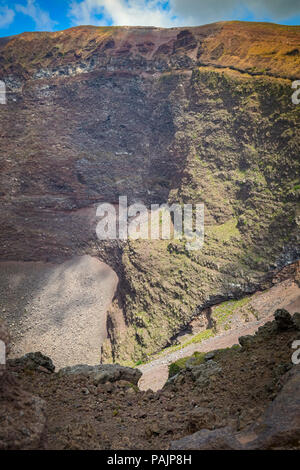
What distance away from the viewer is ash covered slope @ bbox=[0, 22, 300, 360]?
2709 cm

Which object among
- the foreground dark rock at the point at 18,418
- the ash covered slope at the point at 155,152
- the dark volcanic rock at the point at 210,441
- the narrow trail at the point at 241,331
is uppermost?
the ash covered slope at the point at 155,152

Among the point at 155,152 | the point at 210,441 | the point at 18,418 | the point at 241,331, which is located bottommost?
the point at 210,441

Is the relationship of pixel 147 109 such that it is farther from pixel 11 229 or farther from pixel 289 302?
pixel 289 302

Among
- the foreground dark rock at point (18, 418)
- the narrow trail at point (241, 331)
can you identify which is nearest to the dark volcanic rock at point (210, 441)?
the foreground dark rock at point (18, 418)

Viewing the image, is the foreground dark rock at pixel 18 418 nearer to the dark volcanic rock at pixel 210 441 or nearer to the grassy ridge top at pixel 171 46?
the dark volcanic rock at pixel 210 441

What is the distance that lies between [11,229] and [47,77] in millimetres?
23608

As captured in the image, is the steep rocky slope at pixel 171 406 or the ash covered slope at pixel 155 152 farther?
the ash covered slope at pixel 155 152

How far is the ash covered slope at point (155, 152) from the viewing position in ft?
88.9

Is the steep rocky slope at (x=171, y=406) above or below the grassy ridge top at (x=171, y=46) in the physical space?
below

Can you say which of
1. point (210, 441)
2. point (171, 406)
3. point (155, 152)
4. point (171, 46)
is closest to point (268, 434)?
point (210, 441)

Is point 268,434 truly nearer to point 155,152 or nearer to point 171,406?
point 171,406

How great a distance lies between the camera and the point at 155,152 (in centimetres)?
4178

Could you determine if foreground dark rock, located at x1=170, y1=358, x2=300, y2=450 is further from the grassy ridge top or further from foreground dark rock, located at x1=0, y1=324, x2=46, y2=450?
the grassy ridge top

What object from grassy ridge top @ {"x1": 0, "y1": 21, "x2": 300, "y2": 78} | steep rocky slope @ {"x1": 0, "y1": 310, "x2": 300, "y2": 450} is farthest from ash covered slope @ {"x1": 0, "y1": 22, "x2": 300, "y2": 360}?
steep rocky slope @ {"x1": 0, "y1": 310, "x2": 300, "y2": 450}
